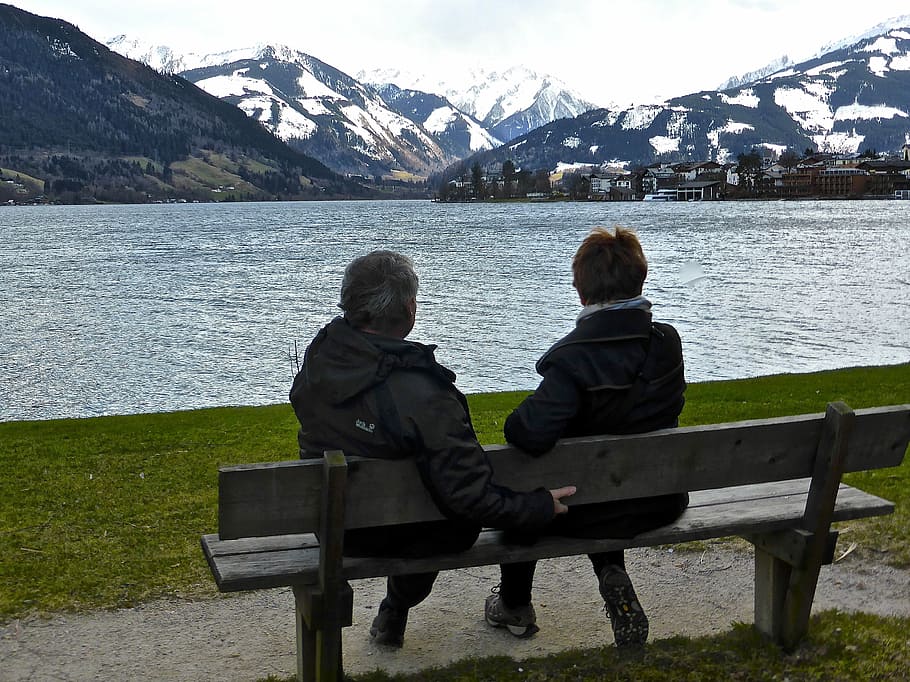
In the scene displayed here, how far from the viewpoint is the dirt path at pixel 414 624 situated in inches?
210

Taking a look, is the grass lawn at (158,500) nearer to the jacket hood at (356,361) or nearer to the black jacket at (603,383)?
the black jacket at (603,383)

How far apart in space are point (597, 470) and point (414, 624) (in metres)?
2.03

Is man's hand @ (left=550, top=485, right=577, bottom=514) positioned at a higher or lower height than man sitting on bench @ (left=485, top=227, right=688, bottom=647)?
lower

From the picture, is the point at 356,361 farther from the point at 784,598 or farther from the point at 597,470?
the point at 784,598

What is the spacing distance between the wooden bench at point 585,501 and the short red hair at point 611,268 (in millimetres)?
675

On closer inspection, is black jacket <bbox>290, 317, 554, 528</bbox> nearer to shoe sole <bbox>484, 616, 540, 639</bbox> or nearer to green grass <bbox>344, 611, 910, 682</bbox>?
green grass <bbox>344, 611, 910, 682</bbox>

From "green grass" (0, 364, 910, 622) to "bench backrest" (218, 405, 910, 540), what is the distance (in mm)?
2649

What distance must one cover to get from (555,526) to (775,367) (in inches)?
815

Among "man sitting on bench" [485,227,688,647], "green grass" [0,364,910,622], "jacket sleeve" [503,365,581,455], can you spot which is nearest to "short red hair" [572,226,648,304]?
"man sitting on bench" [485,227,688,647]

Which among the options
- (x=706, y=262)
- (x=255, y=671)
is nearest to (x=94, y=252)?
(x=706, y=262)

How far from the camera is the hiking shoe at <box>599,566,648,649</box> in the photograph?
16.3 ft

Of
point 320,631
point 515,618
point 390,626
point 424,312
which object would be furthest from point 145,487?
point 424,312

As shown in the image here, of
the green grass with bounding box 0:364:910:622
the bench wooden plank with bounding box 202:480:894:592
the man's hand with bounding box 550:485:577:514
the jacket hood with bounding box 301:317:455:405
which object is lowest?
the green grass with bounding box 0:364:910:622

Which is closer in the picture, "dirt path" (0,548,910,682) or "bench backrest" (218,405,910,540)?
"bench backrest" (218,405,910,540)
